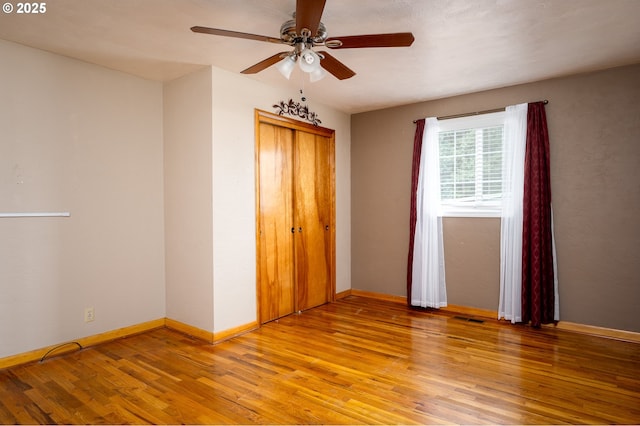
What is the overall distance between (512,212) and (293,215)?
7.69ft

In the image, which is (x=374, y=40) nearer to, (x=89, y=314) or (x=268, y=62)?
(x=268, y=62)

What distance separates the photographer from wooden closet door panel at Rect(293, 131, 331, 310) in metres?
4.34

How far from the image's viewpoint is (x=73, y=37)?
2.75 meters

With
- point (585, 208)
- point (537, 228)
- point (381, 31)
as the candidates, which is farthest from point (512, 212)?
point (381, 31)

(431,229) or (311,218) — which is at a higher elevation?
(311,218)

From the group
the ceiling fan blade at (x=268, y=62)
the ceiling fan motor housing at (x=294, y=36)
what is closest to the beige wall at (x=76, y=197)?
the ceiling fan blade at (x=268, y=62)

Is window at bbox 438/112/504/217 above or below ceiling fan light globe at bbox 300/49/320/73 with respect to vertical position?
below

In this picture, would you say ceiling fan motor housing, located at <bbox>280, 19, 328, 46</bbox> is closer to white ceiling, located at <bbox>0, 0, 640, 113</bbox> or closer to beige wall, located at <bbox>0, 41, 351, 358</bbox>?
white ceiling, located at <bbox>0, 0, 640, 113</bbox>

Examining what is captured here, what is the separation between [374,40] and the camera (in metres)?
2.18

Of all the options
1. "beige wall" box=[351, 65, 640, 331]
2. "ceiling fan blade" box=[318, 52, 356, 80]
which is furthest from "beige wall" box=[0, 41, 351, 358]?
"beige wall" box=[351, 65, 640, 331]

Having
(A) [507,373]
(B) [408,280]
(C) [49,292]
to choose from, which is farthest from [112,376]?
(B) [408,280]

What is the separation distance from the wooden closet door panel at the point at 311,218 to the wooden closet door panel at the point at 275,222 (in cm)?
12

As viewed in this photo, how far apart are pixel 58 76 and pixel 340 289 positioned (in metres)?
3.79

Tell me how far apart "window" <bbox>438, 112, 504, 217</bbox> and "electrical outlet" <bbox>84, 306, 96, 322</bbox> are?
12.3 feet
